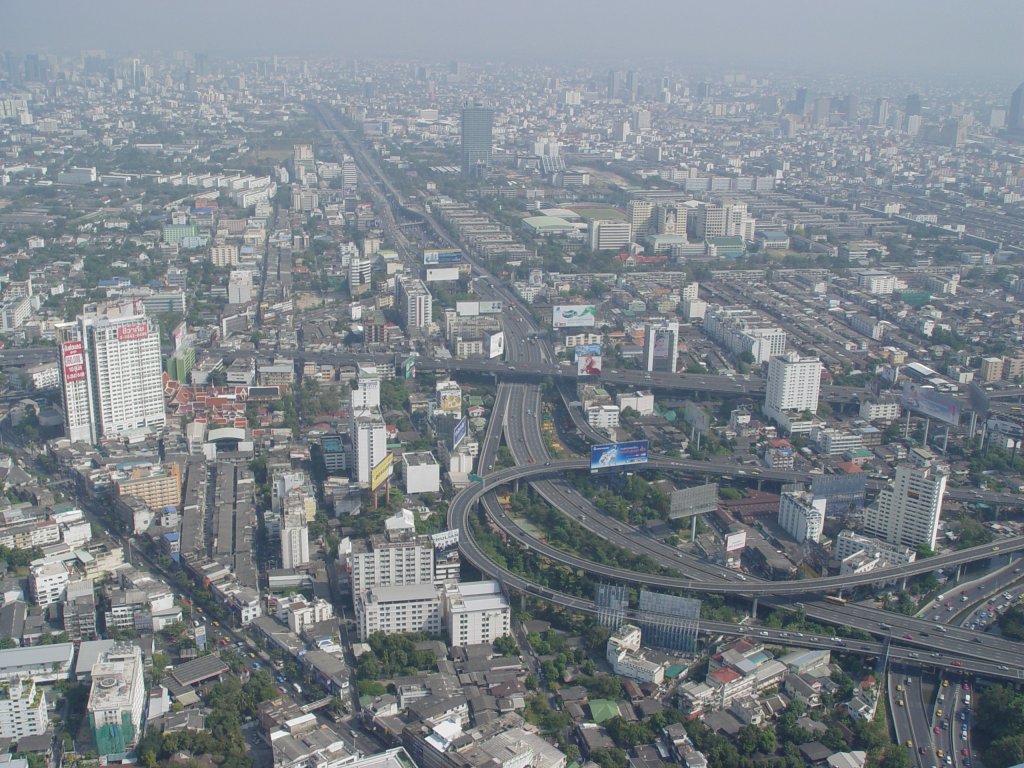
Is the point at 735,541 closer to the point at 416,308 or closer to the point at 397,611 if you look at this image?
the point at 397,611

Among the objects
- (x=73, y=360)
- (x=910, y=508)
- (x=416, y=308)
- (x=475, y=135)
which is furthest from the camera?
(x=475, y=135)

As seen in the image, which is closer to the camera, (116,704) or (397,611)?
(116,704)

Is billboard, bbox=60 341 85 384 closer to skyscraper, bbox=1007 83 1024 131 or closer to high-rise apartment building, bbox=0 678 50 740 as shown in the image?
high-rise apartment building, bbox=0 678 50 740

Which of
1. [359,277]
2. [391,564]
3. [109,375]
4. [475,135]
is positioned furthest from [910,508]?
[475,135]

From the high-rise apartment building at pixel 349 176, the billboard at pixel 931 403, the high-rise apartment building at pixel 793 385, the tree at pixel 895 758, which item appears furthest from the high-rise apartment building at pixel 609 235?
the tree at pixel 895 758

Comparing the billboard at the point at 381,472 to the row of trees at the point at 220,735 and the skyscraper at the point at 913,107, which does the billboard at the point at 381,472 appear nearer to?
the row of trees at the point at 220,735

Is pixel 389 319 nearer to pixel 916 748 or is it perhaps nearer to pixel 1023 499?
pixel 1023 499
